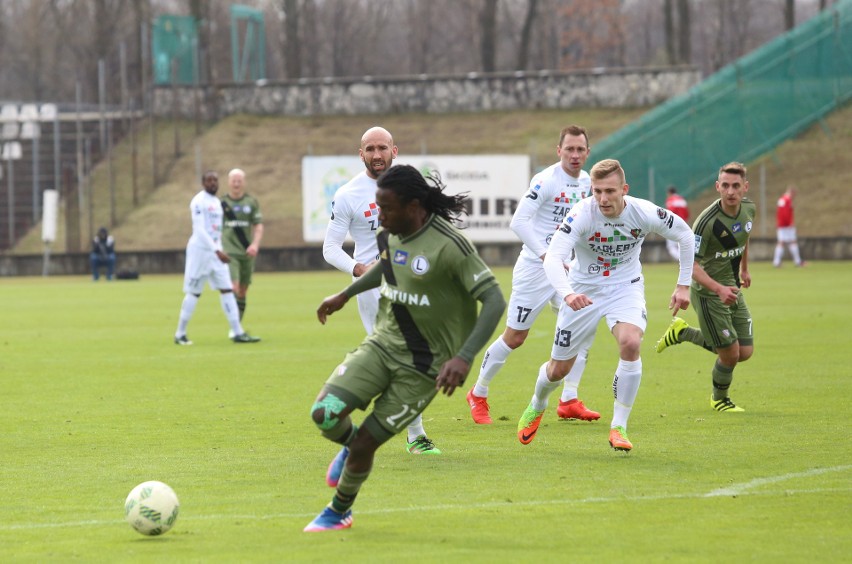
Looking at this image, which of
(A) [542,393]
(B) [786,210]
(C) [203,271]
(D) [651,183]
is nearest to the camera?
(A) [542,393]

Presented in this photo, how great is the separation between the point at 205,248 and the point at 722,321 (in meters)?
8.95

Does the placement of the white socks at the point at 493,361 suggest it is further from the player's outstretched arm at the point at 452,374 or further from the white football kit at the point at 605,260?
the player's outstretched arm at the point at 452,374

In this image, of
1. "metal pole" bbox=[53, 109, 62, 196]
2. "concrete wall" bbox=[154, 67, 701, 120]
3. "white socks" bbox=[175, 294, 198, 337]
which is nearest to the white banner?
"metal pole" bbox=[53, 109, 62, 196]

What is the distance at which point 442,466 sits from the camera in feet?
28.4

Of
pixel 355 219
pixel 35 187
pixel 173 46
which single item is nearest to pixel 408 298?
pixel 355 219

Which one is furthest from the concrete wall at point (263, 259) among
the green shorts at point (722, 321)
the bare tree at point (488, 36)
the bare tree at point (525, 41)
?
the green shorts at point (722, 321)

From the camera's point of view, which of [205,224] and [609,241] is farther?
[205,224]

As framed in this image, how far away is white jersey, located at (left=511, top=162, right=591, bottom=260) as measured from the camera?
1084 centimetres

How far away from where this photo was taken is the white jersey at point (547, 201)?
10844 mm

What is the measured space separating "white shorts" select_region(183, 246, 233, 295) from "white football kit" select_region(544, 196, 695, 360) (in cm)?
945

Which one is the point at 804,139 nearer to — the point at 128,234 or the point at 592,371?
the point at 128,234

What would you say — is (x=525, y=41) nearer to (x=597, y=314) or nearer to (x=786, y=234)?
(x=786, y=234)

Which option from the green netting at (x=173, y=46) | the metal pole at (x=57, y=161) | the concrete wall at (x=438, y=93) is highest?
the green netting at (x=173, y=46)

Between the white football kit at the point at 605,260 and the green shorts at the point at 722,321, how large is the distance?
1.68m
